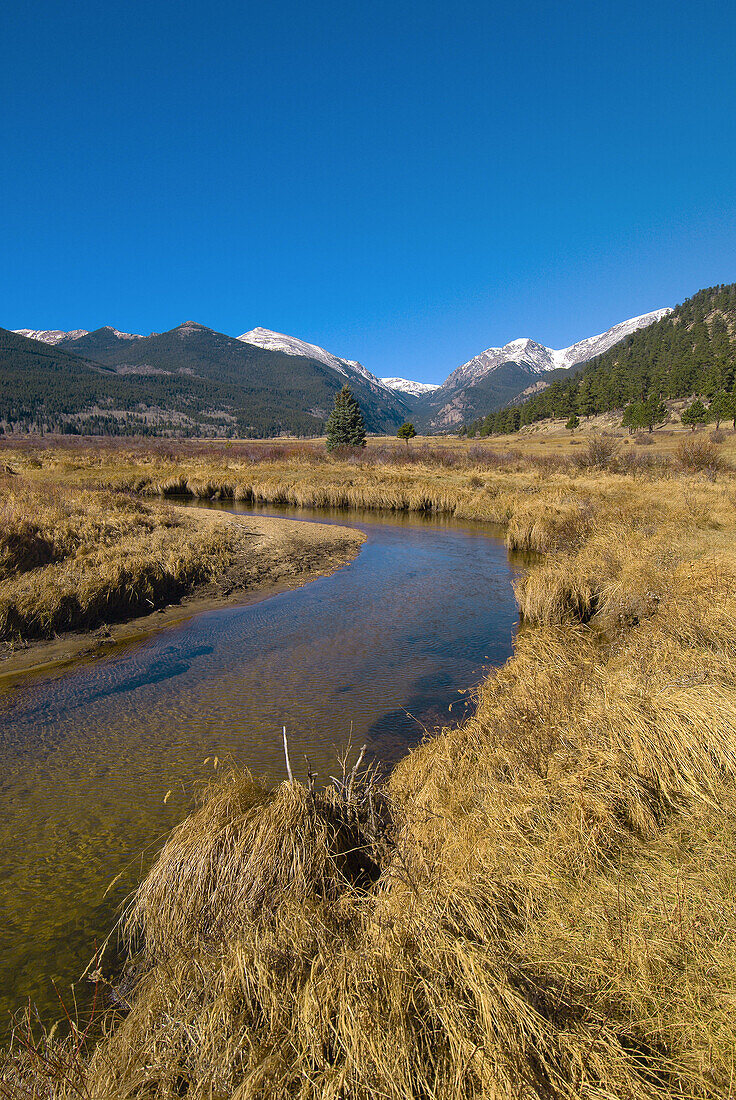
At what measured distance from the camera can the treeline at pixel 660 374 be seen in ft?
220

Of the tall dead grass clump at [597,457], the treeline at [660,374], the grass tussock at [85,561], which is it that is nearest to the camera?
the grass tussock at [85,561]

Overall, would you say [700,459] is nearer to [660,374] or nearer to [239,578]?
[239,578]

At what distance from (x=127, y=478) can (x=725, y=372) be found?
78816mm

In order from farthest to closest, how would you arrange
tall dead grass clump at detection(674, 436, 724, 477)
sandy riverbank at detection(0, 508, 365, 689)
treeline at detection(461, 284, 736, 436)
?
treeline at detection(461, 284, 736, 436), tall dead grass clump at detection(674, 436, 724, 477), sandy riverbank at detection(0, 508, 365, 689)

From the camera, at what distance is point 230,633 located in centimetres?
1032

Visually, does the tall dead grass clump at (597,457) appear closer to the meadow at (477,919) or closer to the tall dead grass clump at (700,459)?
the tall dead grass clump at (700,459)

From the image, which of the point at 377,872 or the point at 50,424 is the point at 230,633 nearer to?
the point at 377,872

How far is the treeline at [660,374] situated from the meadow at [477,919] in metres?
63.8

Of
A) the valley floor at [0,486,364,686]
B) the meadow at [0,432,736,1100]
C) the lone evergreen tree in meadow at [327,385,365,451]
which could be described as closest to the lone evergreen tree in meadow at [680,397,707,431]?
the lone evergreen tree in meadow at [327,385,365,451]

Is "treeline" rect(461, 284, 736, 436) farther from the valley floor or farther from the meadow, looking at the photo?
the meadow

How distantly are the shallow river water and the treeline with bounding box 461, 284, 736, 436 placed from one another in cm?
6065

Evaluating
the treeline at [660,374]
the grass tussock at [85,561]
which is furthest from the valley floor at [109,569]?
the treeline at [660,374]

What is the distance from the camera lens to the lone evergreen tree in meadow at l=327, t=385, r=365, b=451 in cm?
5725

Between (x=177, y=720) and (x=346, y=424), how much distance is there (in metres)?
53.4
